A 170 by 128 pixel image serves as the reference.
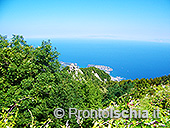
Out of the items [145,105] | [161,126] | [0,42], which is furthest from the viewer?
[0,42]

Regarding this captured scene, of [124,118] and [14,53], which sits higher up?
[14,53]

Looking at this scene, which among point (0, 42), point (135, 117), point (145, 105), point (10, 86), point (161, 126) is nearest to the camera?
point (161, 126)

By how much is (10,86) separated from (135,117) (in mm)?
3559

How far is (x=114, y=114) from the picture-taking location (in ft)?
6.50

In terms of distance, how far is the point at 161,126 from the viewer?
1.52m

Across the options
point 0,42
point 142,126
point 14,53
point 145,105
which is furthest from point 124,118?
point 0,42

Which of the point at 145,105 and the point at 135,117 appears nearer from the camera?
the point at 135,117

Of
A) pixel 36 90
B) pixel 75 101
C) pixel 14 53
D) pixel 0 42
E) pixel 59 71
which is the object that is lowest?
pixel 75 101

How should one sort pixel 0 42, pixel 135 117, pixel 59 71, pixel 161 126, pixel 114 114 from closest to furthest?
pixel 161 126 < pixel 135 117 < pixel 114 114 < pixel 0 42 < pixel 59 71

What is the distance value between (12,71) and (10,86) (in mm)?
488

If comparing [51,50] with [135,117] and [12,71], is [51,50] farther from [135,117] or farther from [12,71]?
[135,117]

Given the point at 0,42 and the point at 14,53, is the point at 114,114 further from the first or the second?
the point at 0,42

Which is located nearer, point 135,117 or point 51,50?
point 135,117

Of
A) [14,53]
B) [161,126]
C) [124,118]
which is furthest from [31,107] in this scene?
[161,126]
